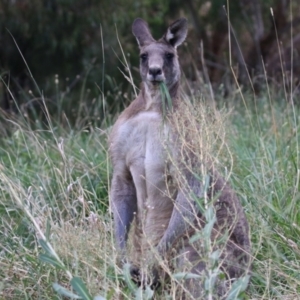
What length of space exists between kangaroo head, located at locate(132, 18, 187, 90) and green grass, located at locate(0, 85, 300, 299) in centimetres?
59

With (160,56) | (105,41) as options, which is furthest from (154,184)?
(105,41)

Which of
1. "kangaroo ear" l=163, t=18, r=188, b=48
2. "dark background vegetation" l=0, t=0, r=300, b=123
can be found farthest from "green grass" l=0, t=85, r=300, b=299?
"dark background vegetation" l=0, t=0, r=300, b=123

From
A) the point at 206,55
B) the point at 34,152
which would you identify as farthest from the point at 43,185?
the point at 206,55

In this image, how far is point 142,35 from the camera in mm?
5422

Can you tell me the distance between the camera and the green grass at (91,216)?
169 inches

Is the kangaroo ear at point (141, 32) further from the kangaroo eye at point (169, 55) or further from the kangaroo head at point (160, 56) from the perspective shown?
the kangaroo eye at point (169, 55)

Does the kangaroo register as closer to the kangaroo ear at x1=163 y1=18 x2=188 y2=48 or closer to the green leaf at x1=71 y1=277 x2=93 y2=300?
the kangaroo ear at x1=163 y1=18 x2=188 y2=48

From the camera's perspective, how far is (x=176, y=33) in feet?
17.4

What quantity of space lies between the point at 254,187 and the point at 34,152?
6.28 feet

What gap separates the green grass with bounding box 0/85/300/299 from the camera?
4281 millimetres

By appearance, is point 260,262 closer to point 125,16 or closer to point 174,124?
point 174,124

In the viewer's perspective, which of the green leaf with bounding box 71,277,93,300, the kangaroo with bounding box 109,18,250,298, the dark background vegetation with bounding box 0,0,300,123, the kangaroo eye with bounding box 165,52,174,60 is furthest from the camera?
→ the dark background vegetation with bounding box 0,0,300,123

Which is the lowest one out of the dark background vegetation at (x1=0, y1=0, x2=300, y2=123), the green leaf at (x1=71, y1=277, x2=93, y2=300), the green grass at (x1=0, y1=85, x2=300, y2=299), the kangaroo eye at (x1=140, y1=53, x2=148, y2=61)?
the dark background vegetation at (x1=0, y1=0, x2=300, y2=123)

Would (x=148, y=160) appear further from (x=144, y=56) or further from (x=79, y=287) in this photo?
(x=79, y=287)
